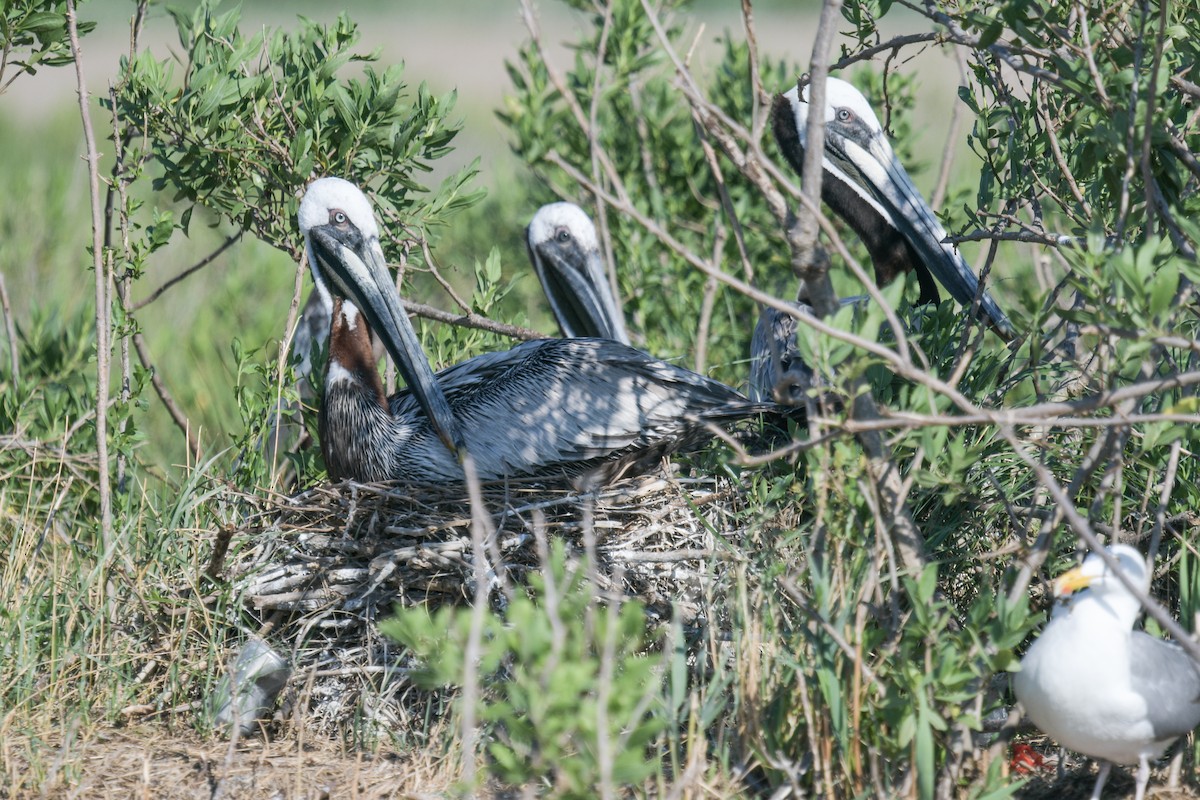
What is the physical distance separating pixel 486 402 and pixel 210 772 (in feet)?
5.43

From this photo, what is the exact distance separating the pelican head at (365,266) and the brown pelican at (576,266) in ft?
3.94

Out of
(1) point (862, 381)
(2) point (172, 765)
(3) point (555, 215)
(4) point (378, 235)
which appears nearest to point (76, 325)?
(4) point (378, 235)

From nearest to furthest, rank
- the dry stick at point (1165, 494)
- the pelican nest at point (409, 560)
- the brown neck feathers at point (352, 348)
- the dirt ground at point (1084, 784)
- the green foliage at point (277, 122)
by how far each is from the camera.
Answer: the dirt ground at point (1084, 784) < the dry stick at point (1165, 494) < the pelican nest at point (409, 560) < the green foliage at point (277, 122) < the brown neck feathers at point (352, 348)

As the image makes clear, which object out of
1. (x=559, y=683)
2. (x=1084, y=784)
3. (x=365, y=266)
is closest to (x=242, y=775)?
(x=559, y=683)

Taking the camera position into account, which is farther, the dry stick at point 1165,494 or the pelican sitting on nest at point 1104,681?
the dry stick at point 1165,494

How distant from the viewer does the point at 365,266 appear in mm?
4660

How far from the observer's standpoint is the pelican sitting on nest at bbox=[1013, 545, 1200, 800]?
9.02 feet

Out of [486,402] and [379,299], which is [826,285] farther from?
[379,299]

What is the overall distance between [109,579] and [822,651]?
2.28 meters

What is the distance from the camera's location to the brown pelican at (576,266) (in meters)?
5.71

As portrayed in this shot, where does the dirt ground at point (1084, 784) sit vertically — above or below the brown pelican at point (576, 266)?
below

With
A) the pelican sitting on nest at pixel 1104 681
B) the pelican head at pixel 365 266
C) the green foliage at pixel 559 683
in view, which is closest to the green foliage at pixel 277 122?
the pelican head at pixel 365 266

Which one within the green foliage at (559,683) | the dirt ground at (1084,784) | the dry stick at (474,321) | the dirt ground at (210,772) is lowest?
the dirt ground at (210,772)

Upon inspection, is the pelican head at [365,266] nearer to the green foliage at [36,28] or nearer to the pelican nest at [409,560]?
the pelican nest at [409,560]
